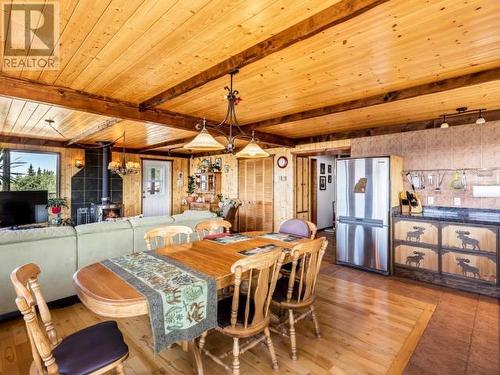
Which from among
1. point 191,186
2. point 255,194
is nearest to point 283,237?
point 255,194

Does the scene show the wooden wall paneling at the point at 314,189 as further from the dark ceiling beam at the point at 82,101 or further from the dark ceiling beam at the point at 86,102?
the dark ceiling beam at the point at 82,101

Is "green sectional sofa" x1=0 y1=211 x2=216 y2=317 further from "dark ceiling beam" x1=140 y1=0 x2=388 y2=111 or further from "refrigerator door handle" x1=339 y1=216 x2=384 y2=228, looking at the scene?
"refrigerator door handle" x1=339 y1=216 x2=384 y2=228

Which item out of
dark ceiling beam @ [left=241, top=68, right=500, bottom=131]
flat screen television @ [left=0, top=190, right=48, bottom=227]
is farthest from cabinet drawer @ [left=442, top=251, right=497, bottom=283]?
flat screen television @ [left=0, top=190, right=48, bottom=227]

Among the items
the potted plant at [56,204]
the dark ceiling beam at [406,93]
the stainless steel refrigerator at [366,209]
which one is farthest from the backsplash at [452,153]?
the potted plant at [56,204]

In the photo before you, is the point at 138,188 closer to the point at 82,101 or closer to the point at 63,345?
the point at 82,101

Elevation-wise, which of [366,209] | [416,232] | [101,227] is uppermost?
[366,209]

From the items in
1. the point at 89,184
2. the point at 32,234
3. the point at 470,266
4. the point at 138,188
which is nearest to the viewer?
the point at 32,234

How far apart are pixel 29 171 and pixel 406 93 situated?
7559 mm

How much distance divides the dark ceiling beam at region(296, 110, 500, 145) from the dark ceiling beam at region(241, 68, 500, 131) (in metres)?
1.66

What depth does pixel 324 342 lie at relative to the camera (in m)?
2.33

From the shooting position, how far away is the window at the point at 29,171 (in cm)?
573

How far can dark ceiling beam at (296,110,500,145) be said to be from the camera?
3816mm

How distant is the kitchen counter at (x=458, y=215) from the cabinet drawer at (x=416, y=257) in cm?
46

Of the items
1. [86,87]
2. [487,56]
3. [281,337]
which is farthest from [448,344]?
[86,87]
